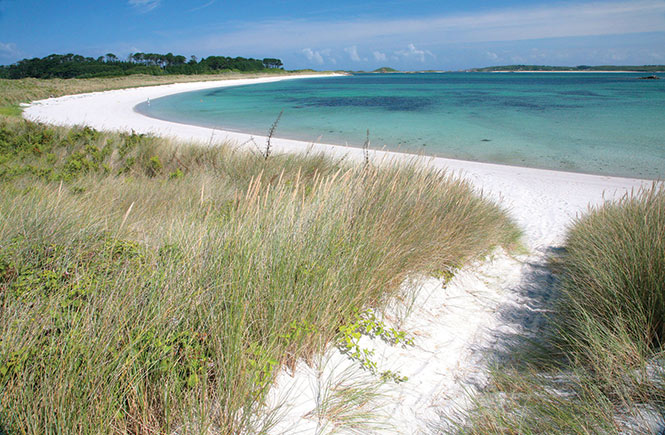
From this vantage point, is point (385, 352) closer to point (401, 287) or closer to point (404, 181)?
point (401, 287)

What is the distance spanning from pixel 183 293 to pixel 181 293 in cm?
1

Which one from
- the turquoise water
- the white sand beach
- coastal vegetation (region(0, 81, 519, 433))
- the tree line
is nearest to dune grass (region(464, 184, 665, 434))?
the white sand beach

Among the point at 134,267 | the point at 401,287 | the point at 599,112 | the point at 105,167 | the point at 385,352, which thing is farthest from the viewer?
the point at 599,112

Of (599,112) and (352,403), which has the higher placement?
(599,112)

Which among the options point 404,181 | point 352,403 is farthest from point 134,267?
point 404,181

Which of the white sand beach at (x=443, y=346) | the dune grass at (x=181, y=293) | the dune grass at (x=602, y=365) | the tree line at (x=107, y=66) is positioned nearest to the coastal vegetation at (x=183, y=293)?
the dune grass at (x=181, y=293)

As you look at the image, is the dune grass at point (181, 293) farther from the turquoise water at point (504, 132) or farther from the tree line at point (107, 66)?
the tree line at point (107, 66)

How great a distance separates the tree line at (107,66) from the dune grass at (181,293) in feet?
254

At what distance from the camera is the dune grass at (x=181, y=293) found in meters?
1.51

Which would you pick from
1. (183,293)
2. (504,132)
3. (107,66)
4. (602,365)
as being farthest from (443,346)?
(107,66)

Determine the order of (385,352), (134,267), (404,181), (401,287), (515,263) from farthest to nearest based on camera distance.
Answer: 1. (515,263)
2. (404,181)
3. (401,287)
4. (385,352)
5. (134,267)

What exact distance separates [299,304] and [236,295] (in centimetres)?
48

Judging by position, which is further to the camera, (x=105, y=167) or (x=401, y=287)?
(x=105, y=167)

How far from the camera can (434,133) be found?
56.7 feet
